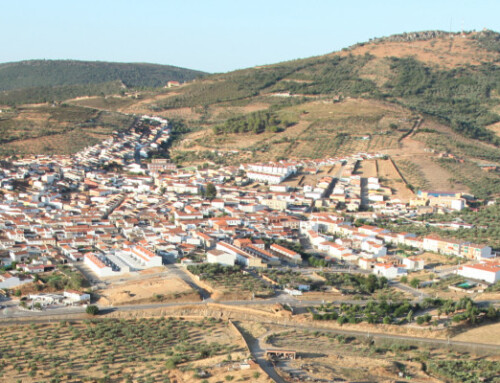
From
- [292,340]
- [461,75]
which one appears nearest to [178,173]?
[292,340]

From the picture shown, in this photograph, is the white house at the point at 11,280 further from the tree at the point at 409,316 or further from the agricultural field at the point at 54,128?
the agricultural field at the point at 54,128

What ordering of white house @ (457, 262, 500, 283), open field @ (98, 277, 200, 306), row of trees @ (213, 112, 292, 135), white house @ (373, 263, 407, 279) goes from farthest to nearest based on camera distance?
row of trees @ (213, 112, 292, 135)
white house @ (373, 263, 407, 279)
white house @ (457, 262, 500, 283)
open field @ (98, 277, 200, 306)

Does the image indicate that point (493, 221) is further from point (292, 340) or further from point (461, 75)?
point (461, 75)

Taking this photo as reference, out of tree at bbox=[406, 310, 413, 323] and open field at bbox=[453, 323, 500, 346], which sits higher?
tree at bbox=[406, 310, 413, 323]

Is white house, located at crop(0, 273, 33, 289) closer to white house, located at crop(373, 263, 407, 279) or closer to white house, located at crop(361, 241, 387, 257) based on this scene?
white house, located at crop(373, 263, 407, 279)

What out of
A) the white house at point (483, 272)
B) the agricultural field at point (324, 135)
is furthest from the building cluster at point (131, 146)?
the white house at point (483, 272)

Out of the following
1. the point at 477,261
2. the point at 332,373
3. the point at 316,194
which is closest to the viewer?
the point at 332,373

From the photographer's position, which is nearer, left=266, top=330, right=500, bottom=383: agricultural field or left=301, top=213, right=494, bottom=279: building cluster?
left=266, top=330, right=500, bottom=383: agricultural field

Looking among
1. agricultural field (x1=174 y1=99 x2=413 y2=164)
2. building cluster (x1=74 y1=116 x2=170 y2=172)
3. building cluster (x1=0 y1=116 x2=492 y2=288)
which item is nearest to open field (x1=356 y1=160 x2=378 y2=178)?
building cluster (x1=0 y1=116 x2=492 y2=288)

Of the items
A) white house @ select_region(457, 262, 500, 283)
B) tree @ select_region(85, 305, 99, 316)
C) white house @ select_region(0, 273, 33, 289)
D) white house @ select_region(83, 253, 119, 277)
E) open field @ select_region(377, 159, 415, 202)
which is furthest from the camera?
open field @ select_region(377, 159, 415, 202)
